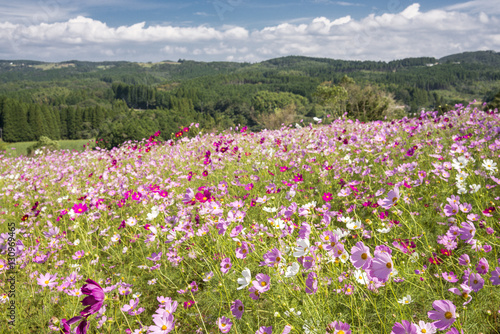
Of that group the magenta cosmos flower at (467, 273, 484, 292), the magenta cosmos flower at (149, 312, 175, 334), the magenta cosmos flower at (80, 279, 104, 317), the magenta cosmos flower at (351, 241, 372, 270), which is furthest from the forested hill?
the magenta cosmos flower at (80, 279, 104, 317)

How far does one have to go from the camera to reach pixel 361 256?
1.19 metres

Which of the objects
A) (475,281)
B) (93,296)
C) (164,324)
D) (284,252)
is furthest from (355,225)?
(93,296)

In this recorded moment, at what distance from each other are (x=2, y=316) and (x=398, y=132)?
5.82 meters

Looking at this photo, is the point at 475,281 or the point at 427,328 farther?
the point at 475,281

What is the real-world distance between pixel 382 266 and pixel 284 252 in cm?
65

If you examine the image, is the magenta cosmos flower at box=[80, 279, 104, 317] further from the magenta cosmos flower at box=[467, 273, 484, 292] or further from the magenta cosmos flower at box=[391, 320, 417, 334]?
the magenta cosmos flower at box=[467, 273, 484, 292]

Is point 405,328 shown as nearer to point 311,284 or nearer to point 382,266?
point 382,266

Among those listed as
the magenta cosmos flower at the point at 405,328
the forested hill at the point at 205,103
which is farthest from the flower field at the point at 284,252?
the forested hill at the point at 205,103

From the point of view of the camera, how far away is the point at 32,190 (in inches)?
213

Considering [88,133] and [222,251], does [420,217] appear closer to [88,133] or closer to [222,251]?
[222,251]

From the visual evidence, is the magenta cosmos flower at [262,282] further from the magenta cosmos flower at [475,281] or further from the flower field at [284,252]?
the magenta cosmos flower at [475,281]

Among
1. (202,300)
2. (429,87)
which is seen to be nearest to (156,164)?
(202,300)

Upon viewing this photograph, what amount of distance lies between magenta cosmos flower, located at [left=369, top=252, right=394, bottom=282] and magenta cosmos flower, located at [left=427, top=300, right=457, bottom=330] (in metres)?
0.20

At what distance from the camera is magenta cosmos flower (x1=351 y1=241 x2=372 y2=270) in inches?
45.7
